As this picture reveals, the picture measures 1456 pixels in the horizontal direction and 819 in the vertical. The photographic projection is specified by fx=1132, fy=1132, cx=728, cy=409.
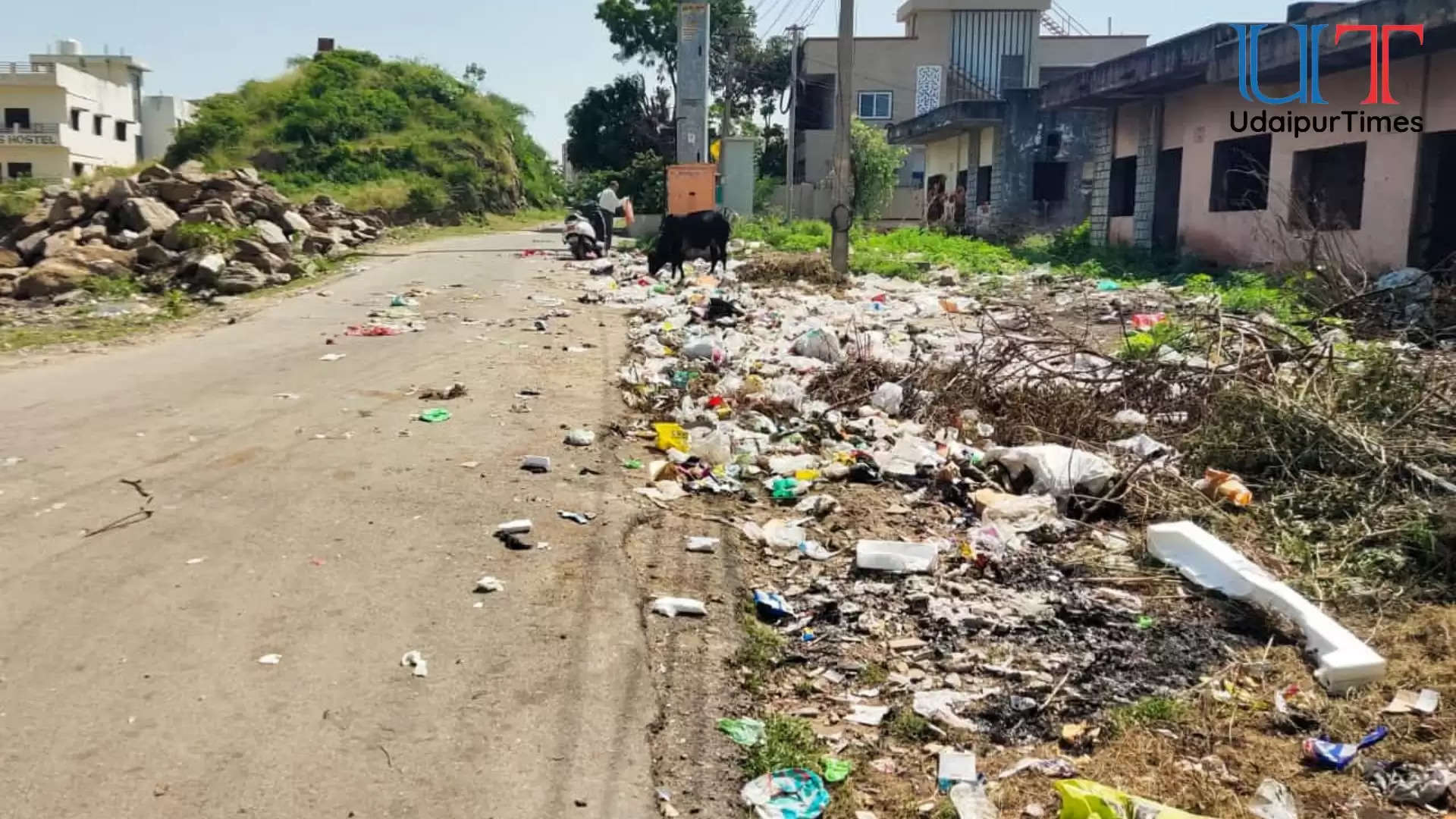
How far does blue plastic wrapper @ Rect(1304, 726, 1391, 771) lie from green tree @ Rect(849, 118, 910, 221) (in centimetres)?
2826

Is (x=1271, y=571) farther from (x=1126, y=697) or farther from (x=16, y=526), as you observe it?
(x=16, y=526)

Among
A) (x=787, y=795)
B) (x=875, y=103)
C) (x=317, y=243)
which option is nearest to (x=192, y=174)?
(x=317, y=243)

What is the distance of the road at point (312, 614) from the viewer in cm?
257

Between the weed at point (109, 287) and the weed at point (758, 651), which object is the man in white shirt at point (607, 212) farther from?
the weed at point (758, 651)

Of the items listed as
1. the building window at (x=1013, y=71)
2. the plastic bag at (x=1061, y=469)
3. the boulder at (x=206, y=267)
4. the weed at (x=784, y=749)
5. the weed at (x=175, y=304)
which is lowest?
the weed at (x=784, y=749)

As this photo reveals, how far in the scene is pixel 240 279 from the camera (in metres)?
13.4

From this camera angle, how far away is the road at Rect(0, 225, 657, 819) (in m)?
2.57

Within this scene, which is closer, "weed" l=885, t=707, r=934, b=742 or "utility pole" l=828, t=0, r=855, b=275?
"weed" l=885, t=707, r=934, b=742

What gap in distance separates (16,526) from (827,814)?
3.41m

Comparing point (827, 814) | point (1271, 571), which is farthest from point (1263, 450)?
point (827, 814)

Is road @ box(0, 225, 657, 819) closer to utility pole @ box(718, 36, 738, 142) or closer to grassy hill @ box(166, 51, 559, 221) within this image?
utility pole @ box(718, 36, 738, 142)

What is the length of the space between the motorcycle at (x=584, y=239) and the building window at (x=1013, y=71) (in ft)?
76.2

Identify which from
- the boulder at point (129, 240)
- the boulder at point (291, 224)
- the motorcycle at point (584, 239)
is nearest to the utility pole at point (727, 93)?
the motorcycle at point (584, 239)

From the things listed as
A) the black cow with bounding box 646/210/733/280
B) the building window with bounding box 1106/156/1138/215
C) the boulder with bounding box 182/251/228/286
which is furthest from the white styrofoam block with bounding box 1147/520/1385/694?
the building window with bounding box 1106/156/1138/215
